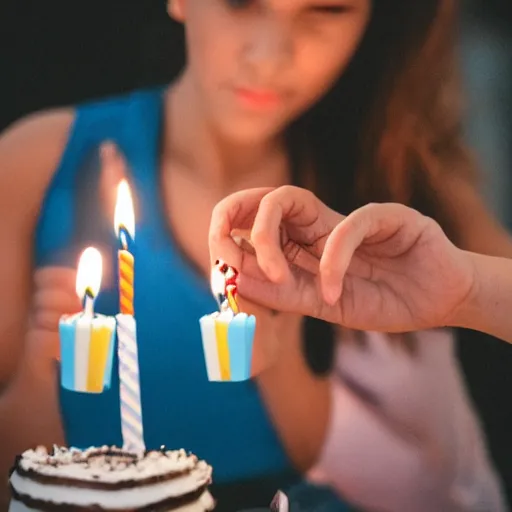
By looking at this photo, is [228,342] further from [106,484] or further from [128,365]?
[106,484]

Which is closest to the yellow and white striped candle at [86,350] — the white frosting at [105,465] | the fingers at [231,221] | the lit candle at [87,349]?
the lit candle at [87,349]

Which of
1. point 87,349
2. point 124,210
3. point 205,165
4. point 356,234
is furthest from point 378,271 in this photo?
point 87,349

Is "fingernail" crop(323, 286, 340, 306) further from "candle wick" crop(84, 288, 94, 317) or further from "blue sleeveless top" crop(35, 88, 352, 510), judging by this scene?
"candle wick" crop(84, 288, 94, 317)

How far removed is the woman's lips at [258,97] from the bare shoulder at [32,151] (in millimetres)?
358

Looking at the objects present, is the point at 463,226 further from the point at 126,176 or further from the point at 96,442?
the point at 96,442

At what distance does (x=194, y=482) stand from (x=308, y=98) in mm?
830

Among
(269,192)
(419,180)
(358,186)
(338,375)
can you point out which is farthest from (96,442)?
(419,180)

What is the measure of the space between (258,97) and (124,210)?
368 mm

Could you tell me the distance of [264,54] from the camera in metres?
1.40

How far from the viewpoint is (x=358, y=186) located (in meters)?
1.49

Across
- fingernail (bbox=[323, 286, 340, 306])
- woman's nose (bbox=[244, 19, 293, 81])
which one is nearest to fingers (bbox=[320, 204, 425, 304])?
fingernail (bbox=[323, 286, 340, 306])

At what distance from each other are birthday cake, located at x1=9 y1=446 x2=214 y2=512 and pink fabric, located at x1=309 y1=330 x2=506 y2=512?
1.55ft

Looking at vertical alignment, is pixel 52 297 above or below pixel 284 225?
below

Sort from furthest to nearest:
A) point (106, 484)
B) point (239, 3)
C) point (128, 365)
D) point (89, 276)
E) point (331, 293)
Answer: point (239, 3) < point (331, 293) < point (89, 276) < point (128, 365) < point (106, 484)
